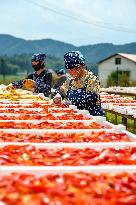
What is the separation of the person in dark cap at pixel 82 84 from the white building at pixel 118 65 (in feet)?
306

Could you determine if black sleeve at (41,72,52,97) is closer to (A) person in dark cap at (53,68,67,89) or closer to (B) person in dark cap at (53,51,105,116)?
(B) person in dark cap at (53,51,105,116)

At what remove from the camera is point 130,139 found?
6.28 metres

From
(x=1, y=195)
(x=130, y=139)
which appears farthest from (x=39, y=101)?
(x=1, y=195)

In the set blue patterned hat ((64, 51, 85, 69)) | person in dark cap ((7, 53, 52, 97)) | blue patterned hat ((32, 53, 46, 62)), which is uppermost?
blue patterned hat ((32, 53, 46, 62))

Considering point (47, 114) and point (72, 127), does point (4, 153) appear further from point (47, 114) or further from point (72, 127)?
point (47, 114)

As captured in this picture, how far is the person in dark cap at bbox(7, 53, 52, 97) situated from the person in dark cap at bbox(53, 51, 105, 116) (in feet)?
11.8

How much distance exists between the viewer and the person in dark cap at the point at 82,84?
28.4ft

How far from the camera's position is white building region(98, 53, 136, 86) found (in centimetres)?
10411

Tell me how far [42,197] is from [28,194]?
0.12 meters

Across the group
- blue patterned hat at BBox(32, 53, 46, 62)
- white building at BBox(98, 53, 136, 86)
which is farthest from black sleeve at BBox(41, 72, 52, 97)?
white building at BBox(98, 53, 136, 86)

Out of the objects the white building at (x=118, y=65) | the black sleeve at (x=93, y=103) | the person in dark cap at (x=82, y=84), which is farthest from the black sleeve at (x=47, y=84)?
the white building at (x=118, y=65)

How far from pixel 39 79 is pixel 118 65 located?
94.9 m

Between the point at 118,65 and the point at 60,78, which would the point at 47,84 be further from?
the point at 118,65

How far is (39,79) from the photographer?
511 inches
